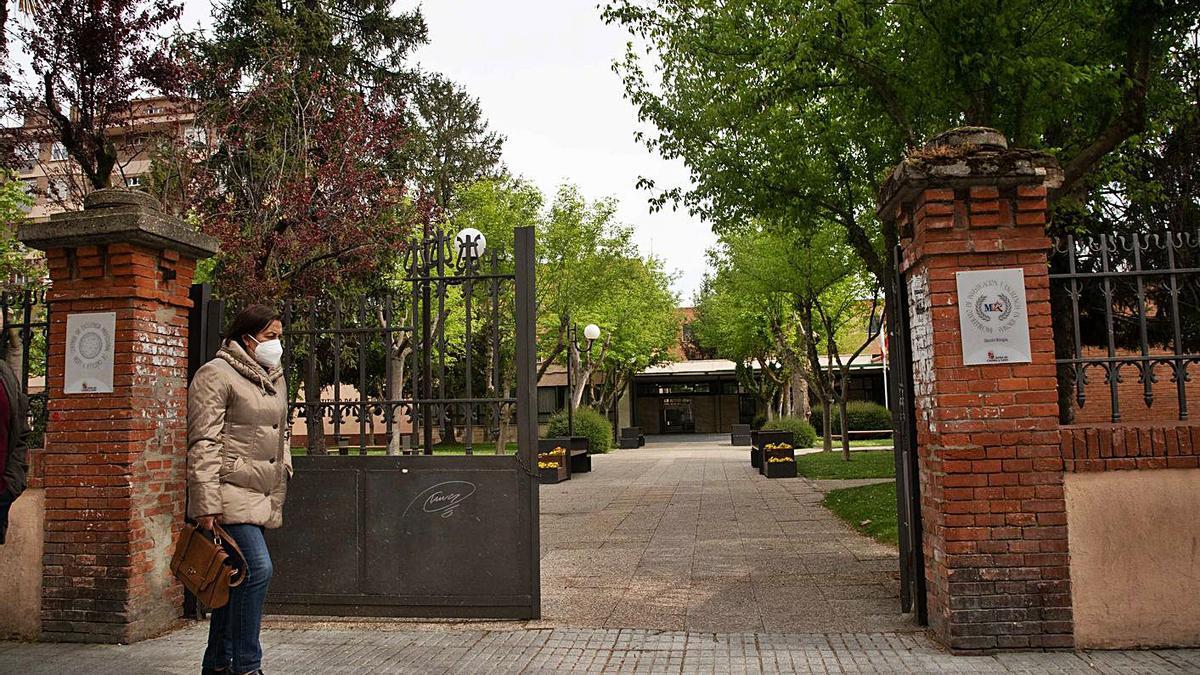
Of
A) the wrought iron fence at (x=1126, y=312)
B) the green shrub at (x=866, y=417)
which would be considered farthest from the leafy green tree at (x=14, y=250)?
the green shrub at (x=866, y=417)

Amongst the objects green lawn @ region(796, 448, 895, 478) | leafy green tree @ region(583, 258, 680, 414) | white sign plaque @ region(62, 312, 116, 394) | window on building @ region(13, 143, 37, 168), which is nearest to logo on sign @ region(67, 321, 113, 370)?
white sign plaque @ region(62, 312, 116, 394)

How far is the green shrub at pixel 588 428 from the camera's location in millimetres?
26969

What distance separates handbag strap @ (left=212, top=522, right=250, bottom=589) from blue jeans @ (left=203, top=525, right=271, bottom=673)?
0.8 inches

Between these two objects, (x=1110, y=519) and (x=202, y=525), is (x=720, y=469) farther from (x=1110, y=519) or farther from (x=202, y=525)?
(x=202, y=525)

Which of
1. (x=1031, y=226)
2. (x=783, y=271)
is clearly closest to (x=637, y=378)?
(x=783, y=271)

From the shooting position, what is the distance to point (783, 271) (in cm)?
2094

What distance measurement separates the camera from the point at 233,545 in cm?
394

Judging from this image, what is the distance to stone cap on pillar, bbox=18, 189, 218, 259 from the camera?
16.9 feet

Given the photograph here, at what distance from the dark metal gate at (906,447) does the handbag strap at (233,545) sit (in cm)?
384

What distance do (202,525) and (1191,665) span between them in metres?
4.94

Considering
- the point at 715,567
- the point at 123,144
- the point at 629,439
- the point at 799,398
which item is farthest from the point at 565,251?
the point at 715,567

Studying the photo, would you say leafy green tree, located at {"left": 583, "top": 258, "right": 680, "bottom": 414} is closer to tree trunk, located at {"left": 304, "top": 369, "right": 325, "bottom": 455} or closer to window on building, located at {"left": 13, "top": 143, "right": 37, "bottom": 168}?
window on building, located at {"left": 13, "top": 143, "right": 37, "bottom": 168}

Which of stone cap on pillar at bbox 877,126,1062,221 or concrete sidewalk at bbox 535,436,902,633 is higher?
stone cap on pillar at bbox 877,126,1062,221

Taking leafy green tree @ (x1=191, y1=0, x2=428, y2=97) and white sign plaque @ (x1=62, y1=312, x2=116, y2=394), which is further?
leafy green tree @ (x1=191, y1=0, x2=428, y2=97)
